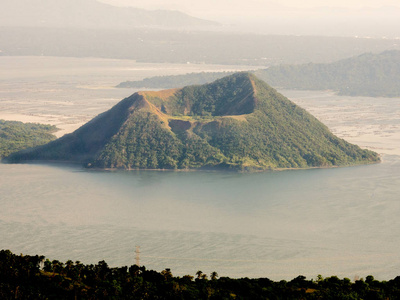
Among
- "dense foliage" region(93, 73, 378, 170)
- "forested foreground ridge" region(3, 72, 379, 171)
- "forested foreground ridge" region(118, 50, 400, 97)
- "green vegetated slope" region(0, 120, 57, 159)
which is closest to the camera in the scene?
"dense foliage" region(93, 73, 378, 170)

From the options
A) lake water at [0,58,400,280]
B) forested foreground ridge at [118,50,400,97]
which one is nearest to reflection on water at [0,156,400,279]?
lake water at [0,58,400,280]

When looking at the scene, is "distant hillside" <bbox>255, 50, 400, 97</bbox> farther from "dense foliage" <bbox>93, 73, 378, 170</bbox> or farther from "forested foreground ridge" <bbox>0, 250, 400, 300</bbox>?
"forested foreground ridge" <bbox>0, 250, 400, 300</bbox>

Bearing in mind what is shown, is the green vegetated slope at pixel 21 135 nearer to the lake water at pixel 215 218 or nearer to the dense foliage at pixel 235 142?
the lake water at pixel 215 218

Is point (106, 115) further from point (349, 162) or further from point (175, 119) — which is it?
point (349, 162)

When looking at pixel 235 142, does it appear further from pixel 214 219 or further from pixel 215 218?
pixel 214 219

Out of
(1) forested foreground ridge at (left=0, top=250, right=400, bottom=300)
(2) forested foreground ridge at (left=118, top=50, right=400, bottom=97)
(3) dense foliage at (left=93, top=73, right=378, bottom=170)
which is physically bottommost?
(1) forested foreground ridge at (left=0, top=250, right=400, bottom=300)

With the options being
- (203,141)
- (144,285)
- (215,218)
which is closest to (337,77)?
(203,141)

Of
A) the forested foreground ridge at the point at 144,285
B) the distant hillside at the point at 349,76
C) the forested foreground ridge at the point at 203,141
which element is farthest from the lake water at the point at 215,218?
the distant hillside at the point at 349,76
